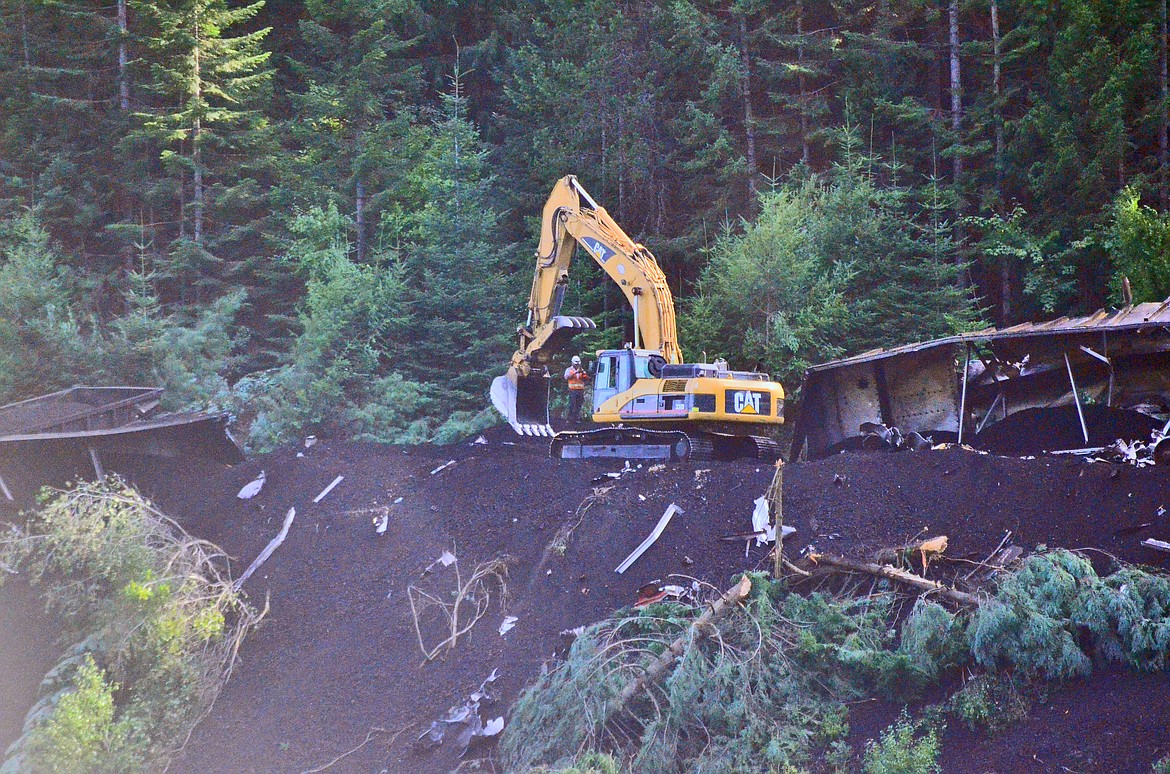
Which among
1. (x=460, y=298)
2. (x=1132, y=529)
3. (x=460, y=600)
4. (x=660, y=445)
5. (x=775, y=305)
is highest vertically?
(x=460, y=298)

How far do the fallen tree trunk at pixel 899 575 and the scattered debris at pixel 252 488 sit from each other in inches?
333

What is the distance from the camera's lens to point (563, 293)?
17281 millimetres

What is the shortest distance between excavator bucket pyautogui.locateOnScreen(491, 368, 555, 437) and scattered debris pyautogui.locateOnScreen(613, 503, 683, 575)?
199 inches

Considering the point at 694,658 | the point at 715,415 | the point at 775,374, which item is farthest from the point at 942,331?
the point at 694,658

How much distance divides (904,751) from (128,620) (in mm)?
7771

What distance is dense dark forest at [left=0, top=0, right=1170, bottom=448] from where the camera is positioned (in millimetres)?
20781

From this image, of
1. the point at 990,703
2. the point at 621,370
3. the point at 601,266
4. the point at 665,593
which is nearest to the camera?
the point at 990,703

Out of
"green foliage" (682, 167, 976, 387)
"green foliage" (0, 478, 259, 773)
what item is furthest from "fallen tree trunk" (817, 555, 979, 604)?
"green foliage" (682, 167, 976, 387)

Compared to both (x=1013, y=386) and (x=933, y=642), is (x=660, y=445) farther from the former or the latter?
(x=933, y=642)

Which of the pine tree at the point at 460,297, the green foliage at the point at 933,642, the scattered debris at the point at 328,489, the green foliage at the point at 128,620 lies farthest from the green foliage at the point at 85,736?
the pine tree at the point at 460,297

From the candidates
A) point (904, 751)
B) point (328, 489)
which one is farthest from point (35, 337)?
point (904, 751)

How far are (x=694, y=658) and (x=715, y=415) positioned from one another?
17.5 feet

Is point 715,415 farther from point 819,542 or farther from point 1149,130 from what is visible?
point 1149,130

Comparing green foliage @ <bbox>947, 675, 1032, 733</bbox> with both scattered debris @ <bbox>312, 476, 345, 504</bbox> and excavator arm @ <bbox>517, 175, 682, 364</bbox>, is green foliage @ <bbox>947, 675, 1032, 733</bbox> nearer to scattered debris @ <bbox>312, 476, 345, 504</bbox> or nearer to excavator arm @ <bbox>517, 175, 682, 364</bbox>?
excavator arm @ <bbox>517, 175, 682, 364</bbox>
